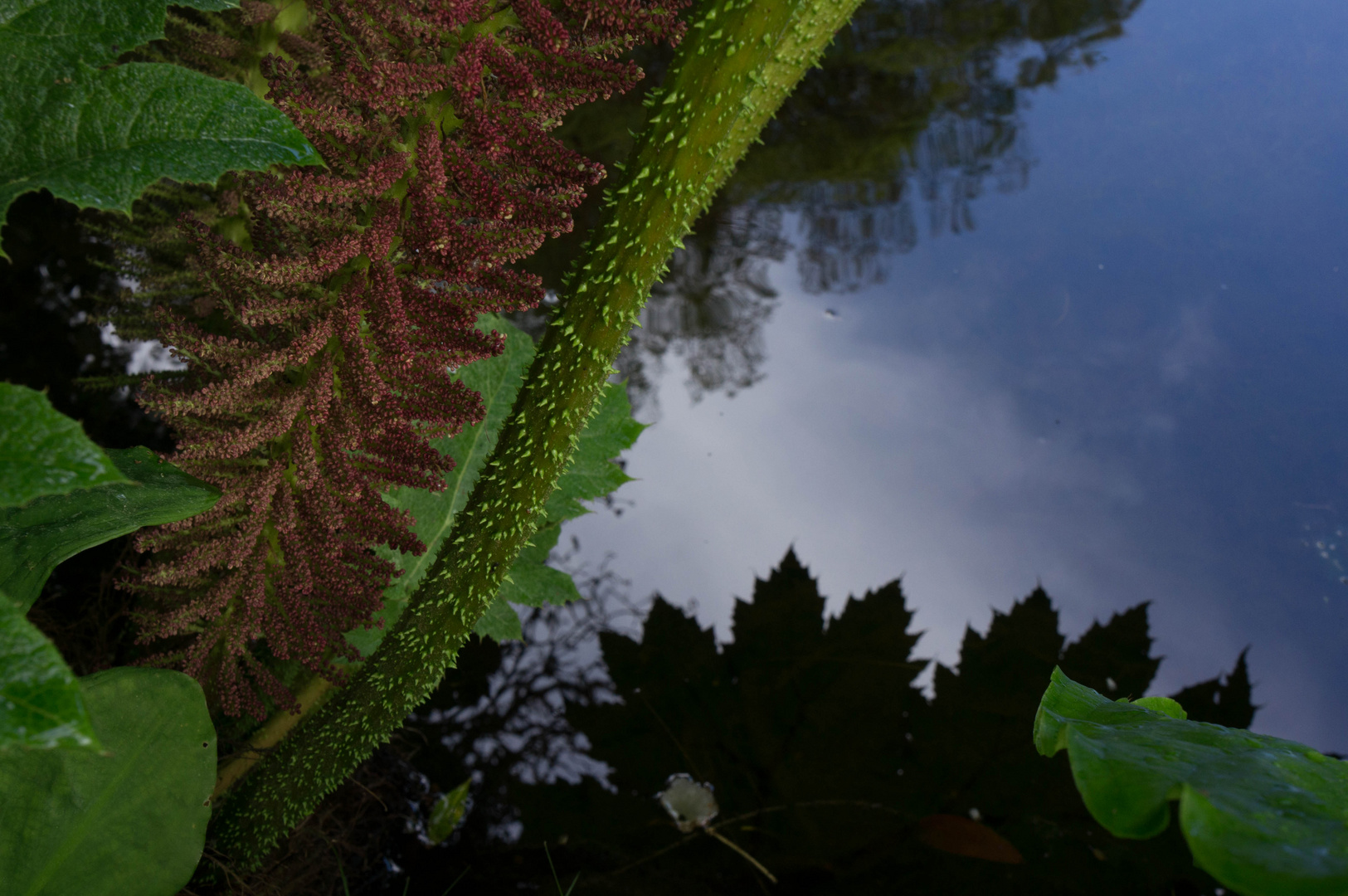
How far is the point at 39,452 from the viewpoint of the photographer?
20 centimetres

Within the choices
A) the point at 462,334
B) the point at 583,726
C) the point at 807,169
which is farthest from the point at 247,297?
the point at 807,169

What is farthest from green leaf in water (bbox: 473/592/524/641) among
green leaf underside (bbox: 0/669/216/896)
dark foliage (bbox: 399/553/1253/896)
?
green leaf underside (bbox: 0/669/216/896)

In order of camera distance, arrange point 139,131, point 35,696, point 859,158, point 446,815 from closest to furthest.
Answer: point 35,696
point 139,131
point 446,815
point 859,158

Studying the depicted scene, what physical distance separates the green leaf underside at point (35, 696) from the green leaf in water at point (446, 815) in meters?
0.49

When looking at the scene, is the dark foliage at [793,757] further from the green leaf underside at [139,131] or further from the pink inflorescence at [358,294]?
the green leaf underside at [139,131]

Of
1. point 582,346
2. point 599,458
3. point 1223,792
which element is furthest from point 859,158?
point 1223,792

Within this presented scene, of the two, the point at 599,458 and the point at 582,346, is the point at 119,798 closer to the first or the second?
the point at 582,346

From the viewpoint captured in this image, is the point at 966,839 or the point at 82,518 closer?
the point at 82,518

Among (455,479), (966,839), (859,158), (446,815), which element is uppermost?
(859,158)

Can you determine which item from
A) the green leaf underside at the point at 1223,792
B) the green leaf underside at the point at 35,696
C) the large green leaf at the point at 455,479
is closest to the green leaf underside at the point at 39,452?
the green leaf underside at the point at 35,696

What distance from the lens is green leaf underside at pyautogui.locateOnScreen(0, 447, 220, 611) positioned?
0.88 ft

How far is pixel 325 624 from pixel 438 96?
0.27 metres

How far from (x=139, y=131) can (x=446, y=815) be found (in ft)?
1.69

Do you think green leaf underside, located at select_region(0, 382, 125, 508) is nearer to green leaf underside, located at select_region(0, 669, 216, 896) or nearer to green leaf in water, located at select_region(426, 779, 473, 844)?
green leaf underside, located at select_region(0, 669, 216, 896)
